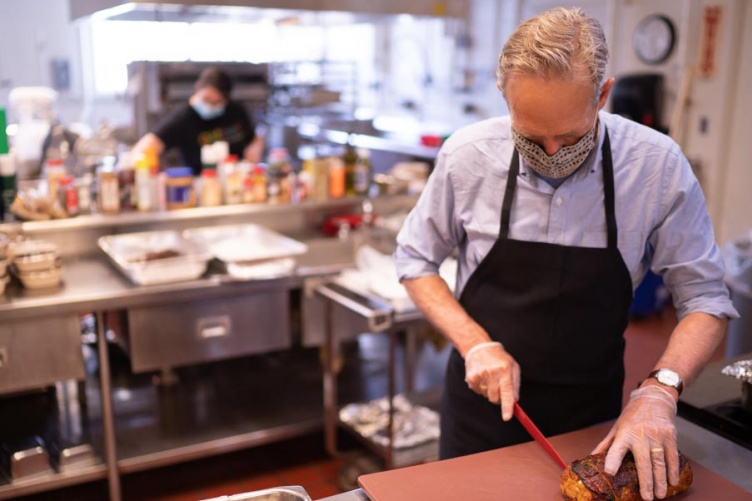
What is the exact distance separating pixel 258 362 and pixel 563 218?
2561 mm

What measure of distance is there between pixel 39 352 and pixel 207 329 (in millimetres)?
616

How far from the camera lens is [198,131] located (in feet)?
14.7

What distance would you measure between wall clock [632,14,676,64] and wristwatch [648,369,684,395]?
5036 millimetres

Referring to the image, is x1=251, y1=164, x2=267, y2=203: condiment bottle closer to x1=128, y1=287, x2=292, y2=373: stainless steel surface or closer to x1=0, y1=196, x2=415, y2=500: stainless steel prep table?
x1=0, y1=196, x2=415, y2=500: stainless steel prep table

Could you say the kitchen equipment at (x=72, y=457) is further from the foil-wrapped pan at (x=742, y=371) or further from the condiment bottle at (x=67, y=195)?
the foil-wrapped pan at (x=742, y=371)

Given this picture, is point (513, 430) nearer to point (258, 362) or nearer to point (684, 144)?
point (258, 362)

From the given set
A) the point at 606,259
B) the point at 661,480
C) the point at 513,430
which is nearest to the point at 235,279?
the point at 513,430

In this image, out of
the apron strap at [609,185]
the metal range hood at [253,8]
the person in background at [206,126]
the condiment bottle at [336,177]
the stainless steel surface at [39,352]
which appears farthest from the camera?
the person in background at [206,126]

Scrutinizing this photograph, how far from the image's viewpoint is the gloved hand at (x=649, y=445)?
1314 mm

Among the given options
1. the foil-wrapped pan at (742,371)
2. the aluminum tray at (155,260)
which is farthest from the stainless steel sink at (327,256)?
the foil-wrapped pan at (742,371)

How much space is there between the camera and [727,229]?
5.82 meters

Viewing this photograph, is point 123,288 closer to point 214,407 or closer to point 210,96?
point 214,407

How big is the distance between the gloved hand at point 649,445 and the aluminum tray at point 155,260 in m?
1.97

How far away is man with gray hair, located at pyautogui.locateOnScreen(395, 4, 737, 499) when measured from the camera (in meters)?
1.40
